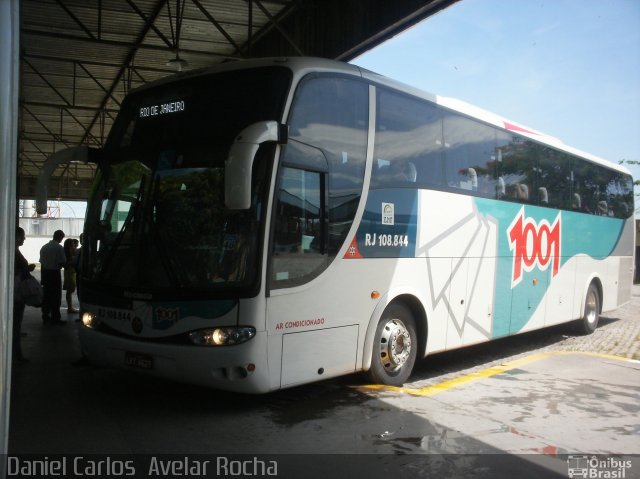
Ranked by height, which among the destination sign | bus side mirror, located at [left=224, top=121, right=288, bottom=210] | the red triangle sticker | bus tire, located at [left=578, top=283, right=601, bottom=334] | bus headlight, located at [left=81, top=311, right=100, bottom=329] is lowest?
bus tire, located at [left=578, top=283, right=601, bottom=334]

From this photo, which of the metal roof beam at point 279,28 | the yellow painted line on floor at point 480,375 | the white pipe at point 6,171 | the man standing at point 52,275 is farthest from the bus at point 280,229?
the man standing at point 52,275

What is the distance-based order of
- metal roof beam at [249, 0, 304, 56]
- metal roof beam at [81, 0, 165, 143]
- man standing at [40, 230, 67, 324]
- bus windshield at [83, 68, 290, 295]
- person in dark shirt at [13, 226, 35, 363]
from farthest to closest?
metal roof beam at [81, 0, 165, 143]
metal roof beam at [249, 0, 304, 56]
man standing at [40, 230, 67, 324]
person in dark shirt at [13, 226, 35, 363]
bus windshield at [83, 68, 290, 295]

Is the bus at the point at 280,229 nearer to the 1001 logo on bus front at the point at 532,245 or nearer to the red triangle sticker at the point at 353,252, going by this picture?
the red triangle sticker at the point at 353,252

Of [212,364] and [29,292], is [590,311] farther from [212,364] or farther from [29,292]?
[29,292]

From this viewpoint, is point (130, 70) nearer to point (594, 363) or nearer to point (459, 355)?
point (459, 355)

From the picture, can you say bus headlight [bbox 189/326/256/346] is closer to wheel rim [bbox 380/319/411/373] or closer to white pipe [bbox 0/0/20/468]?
wheel rim [bbox 380/319/411/373]

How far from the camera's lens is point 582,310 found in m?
11.8

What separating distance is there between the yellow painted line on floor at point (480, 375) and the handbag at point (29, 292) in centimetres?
442

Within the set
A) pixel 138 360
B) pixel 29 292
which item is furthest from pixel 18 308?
pixel 138 360

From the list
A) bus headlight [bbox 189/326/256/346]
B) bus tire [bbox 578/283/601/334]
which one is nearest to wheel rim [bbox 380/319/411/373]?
bus headlight [bbox 189/326/256/346]

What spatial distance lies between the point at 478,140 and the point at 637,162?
32586mm

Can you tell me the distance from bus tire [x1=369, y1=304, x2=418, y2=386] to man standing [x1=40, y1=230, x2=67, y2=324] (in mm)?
→ 7666

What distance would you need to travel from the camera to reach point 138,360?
5.88 metres

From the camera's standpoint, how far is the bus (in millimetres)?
5523
